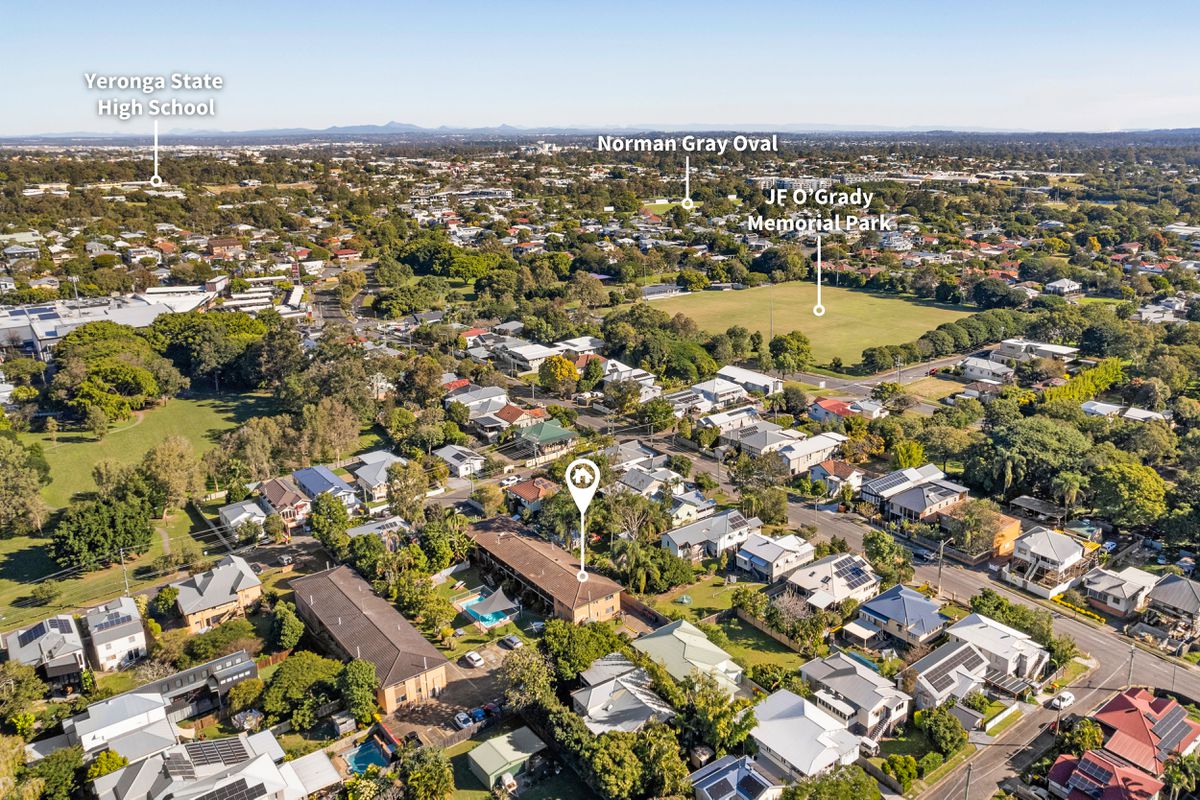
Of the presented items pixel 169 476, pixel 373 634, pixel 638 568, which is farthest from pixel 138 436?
pixel 638 568

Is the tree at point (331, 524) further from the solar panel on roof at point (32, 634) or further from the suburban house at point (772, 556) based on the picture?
the suburban house at point (772, 556)

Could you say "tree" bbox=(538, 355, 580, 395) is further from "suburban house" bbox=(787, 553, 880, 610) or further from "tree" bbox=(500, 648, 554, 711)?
"tree" bbox=(500, 648, 554, 711)

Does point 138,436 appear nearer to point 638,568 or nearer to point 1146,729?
point 638,568

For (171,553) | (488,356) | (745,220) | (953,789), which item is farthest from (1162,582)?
(745,220)

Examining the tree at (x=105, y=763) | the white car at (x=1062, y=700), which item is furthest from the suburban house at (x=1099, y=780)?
the tree at (x=105, y=763)

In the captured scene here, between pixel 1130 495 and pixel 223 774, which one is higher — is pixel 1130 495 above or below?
above

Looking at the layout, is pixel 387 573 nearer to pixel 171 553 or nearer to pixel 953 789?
pixel 171 553

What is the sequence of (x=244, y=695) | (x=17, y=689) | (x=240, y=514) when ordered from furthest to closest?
(x=240, y=514) → (x=244, y=695) → (x=17, y=689)

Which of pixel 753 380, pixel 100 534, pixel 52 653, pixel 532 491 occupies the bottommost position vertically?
pixel 52 653
